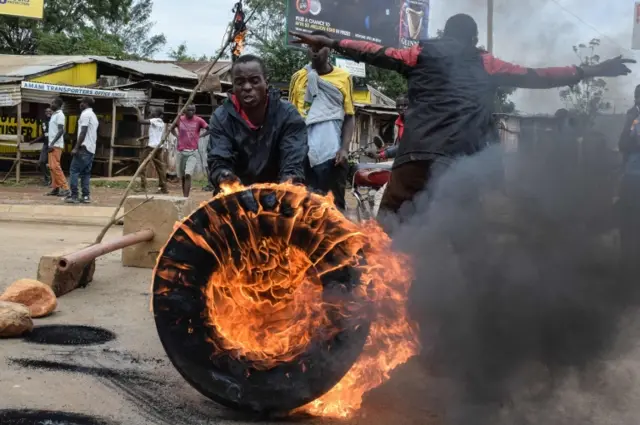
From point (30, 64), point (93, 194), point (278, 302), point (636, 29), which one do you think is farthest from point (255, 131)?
point (30, 64)

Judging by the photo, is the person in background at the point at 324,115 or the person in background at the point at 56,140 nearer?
the person in background at the point at 324,115

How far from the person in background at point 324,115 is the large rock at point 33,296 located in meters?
2.12

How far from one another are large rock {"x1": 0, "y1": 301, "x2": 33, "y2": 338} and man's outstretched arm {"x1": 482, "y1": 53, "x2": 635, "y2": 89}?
128 inches

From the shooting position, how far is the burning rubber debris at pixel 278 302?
3135mm

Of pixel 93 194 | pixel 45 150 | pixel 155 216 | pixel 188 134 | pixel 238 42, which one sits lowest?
pixel 93 194

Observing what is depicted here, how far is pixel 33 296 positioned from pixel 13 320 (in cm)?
59

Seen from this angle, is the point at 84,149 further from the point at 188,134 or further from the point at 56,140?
the point at 188,134

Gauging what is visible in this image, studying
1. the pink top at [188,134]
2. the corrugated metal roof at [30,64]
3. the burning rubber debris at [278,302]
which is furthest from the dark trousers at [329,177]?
the corrugated metal roof at [30,64]

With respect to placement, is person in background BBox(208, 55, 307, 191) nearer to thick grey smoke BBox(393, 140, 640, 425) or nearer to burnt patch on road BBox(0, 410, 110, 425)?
thick grey smoke BBox(393, 140, 640, 425)

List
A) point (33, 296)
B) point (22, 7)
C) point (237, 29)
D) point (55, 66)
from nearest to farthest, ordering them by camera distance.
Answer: point (33, 296) < point (237, 29) < point (55, 66) < point (22, 7)

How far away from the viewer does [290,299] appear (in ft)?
11.0

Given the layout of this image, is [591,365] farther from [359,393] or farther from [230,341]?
[230,341]

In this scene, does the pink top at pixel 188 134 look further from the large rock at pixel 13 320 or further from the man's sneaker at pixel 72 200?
the large rock at pixel 13 320

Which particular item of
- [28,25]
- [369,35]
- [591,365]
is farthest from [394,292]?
[28,25]
